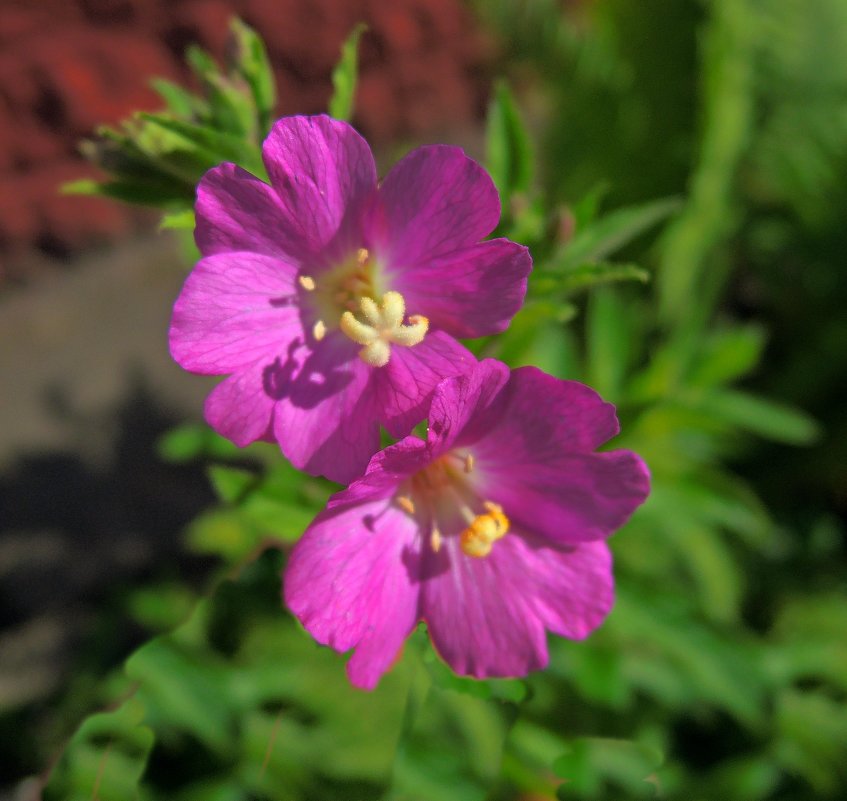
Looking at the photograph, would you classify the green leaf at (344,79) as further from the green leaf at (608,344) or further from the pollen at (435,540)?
the green leaf at (608,344)

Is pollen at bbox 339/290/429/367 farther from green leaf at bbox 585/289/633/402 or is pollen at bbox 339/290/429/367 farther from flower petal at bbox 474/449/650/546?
green leaf at bbox 585/289/633/402

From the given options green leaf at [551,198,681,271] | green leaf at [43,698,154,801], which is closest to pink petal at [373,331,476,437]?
green leaf at [551,198,681,271]

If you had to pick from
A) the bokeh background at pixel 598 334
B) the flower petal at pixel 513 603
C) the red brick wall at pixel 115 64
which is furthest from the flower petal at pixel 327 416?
the red brick wall at pixel 115 64

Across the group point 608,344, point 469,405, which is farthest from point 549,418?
point 608,344

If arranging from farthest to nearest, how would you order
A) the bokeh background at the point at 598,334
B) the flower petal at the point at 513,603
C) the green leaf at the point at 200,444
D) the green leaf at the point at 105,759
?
the bokeh background at the point at 598,334
the green leaf at the point at 200,444
the green leaf at the point at 105,759
the flower petal at the point at 513,603

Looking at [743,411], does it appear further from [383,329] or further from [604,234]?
[383,329]

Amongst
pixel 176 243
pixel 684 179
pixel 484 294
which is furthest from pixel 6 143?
pixel 484 294
